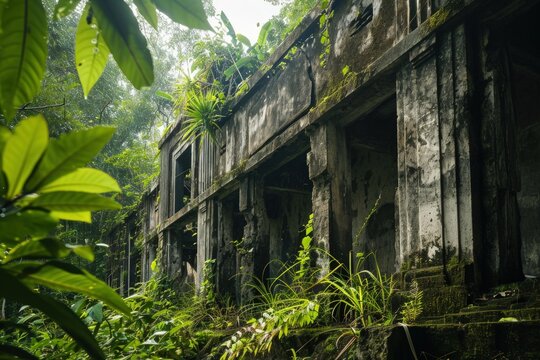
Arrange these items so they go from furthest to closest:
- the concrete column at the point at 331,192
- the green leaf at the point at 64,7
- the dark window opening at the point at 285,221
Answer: the dark window opening at the point at 285,221, the concrete column at the point at 331,192, the green leaf at the point at 64,7

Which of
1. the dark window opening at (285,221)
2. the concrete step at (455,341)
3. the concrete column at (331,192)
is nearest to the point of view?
the concrete step at (455,341)

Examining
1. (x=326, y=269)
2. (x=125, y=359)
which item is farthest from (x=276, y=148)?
Answer: (x=125, y=359)

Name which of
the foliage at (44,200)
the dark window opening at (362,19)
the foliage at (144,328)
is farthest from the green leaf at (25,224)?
the dark window opening at (362,19)

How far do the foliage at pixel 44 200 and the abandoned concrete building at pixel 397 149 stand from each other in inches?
119

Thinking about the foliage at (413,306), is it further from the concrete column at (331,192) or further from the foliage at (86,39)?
the foliage at (86,39)

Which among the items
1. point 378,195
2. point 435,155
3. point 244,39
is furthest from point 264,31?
point 435,155

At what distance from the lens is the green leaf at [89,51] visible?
0.87 m

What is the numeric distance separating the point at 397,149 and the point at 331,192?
893 mm

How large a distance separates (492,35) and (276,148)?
291 cm

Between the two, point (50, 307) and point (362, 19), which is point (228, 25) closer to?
point (362, 19)

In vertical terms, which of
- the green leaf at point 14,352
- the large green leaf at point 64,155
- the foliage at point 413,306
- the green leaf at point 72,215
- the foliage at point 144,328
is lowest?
the foliage at point 144,328

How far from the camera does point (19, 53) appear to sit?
724 mm

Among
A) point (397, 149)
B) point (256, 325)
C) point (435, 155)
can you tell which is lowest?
point (256, 325)

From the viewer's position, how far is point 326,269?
15.8 ft
